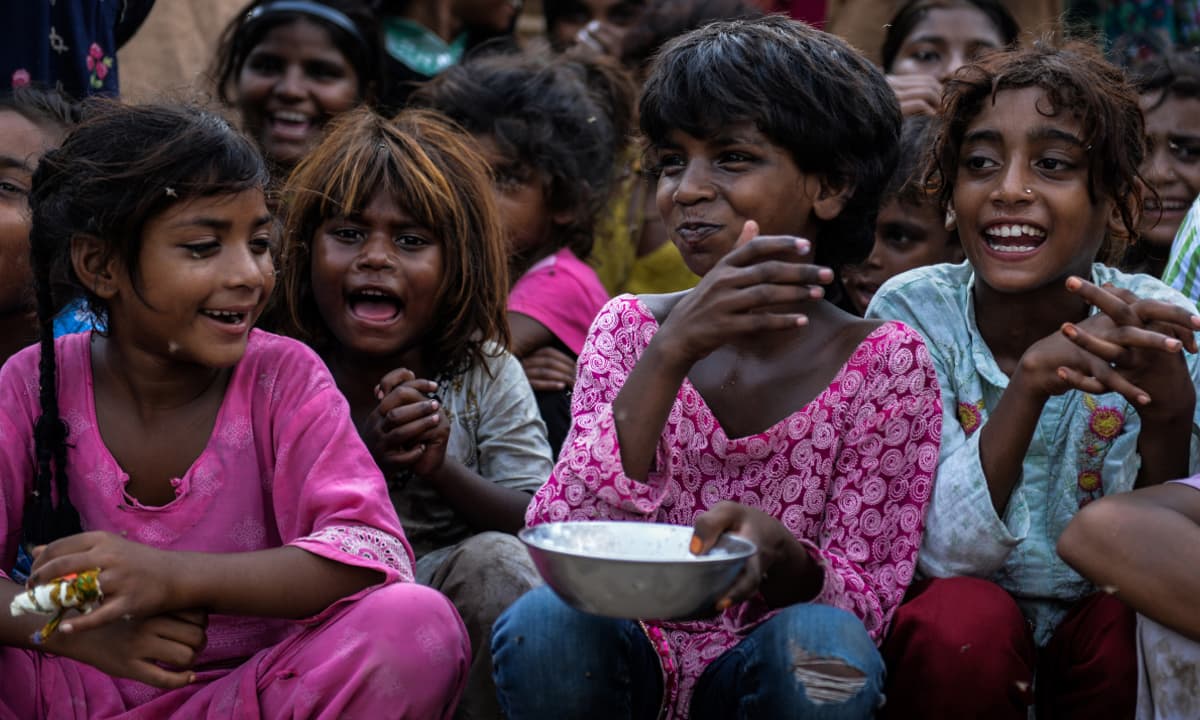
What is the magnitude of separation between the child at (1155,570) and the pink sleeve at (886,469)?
279mm

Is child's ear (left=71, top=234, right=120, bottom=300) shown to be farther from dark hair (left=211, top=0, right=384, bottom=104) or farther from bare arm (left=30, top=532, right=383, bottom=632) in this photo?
dark hair (left=211, top=0, right=384, bottom=104)

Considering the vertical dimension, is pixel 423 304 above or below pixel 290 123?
below

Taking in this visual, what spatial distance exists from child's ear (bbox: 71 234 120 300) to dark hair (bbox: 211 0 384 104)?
206 cm

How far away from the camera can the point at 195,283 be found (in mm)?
2613

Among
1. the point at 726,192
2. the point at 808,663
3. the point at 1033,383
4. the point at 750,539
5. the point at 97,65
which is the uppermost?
the point at 97,65

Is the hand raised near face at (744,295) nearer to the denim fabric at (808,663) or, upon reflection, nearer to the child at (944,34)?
the denim fabric at (808,663)

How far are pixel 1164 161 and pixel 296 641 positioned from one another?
2.85 meters

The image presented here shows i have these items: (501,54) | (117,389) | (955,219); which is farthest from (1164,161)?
(117,389)

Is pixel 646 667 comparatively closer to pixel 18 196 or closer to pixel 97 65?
pixel 18 196

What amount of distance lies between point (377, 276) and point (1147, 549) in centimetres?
172

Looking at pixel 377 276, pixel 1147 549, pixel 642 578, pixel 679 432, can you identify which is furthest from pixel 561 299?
pixel 642 578

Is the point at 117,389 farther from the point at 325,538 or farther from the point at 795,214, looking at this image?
the point at 795,214

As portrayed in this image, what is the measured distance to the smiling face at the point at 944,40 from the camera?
4891 millimetres

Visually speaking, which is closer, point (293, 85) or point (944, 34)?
point (293, 85)
